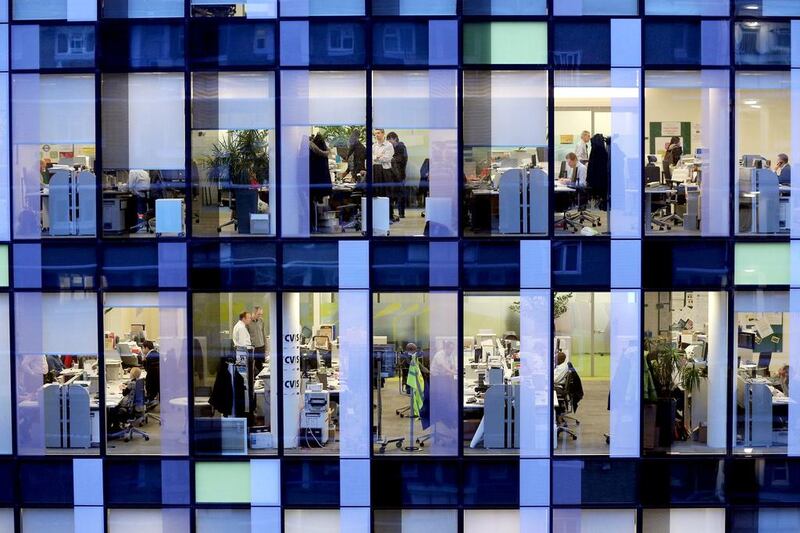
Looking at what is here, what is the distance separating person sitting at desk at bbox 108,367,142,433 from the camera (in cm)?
3412

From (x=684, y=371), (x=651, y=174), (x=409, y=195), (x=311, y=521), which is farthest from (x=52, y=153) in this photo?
(x=684, y=371)

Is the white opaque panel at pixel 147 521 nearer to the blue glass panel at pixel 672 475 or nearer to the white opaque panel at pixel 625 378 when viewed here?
the white opaque panel at pixel 625 378

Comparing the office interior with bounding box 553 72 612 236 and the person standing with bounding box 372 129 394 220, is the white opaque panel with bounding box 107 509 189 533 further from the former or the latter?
the office interior with bounding box 553 72 612 236

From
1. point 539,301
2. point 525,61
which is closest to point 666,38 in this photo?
point 525,61

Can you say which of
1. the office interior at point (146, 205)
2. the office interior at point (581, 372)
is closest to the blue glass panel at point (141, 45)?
the office interior at point (146, 205)

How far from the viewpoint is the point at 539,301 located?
33.9m

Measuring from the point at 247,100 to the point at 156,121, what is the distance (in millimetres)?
1656

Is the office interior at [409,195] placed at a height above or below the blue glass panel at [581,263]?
above

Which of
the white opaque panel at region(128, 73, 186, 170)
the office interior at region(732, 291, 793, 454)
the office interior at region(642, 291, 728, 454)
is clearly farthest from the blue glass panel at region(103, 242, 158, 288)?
the office interior at region(732, 291, 793, 454)

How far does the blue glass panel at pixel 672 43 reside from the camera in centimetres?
3378

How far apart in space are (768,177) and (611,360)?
4.22 metres

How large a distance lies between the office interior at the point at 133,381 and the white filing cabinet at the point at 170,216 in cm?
140

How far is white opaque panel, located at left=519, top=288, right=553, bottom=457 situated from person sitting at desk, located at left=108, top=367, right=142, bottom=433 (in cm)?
675

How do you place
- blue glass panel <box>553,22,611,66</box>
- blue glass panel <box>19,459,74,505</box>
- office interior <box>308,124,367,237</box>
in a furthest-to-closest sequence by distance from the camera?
1. blue glass panel <box>19,459,74,505</box>
2. office interior <box>308,124,367,237</box>
3. blue glass panel <box>553,22,611,66</box>
